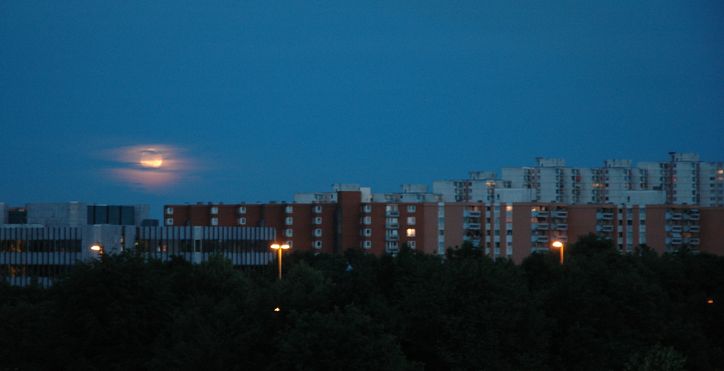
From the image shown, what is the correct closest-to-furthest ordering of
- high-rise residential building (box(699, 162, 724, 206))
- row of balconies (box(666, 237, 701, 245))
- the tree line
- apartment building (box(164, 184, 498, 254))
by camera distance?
1. the tree line
2. apartment building (box(164, 184, 498, 254))
3. row of balconies (box(666, 237, 701, 245))
4. high-rise residential building (box(699, 162, 724, 206))

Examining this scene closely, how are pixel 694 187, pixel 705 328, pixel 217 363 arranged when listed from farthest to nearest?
pixel 694 187
pixel 705 328
pixel 217 363

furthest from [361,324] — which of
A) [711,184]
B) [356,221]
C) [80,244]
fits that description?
[711,184]

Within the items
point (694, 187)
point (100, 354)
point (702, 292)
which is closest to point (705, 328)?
point (702, 292)

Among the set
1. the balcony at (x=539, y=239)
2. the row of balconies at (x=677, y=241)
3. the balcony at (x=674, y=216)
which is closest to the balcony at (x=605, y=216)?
the balcony at (x=674, y=216)

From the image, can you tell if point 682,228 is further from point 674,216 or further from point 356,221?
point 356,221

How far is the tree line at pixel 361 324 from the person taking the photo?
98.9 ft

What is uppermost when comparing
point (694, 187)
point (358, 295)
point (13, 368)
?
point (694, 187)

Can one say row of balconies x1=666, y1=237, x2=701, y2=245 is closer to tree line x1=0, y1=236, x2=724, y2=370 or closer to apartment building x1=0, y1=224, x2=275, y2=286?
apartment building x1=0, y1=224, x2=275, y2=286

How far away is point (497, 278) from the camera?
37.1 metres

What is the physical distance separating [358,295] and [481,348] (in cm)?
504

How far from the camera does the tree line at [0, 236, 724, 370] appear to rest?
30.1 m

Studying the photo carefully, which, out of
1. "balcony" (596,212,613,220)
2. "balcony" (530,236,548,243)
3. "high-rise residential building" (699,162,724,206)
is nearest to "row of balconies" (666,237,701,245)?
"balcony" (596,212,613,220)

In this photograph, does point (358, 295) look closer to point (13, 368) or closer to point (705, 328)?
point (13, 368)

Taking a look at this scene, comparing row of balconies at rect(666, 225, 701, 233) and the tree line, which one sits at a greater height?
row of balconies at rect(666, 225, 701, 233)
